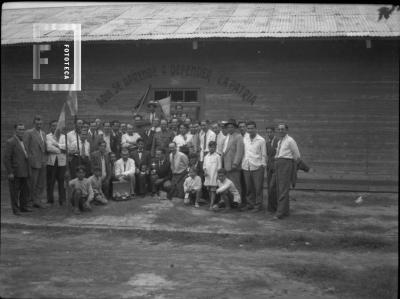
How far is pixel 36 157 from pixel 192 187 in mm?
3203

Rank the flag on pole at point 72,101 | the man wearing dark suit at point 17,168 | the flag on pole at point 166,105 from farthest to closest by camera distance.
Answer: the flag on pole at point 166,105 → the man wearing dark suit at point 17,168 → the flag on pole at point 72,101

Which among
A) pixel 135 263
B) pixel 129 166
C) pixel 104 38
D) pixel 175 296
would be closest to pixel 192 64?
pixel 104 38

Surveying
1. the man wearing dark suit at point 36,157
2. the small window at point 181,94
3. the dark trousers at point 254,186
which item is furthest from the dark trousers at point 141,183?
the small window at point 181,94

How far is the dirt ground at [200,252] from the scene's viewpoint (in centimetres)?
567

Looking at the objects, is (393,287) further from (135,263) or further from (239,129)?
(239,129)

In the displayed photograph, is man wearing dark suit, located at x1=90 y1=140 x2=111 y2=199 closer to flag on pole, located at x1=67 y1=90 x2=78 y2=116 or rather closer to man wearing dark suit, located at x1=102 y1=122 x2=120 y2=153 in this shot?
man wearing dark suit, located at x1=102 y1=122 x2=120 y2=153

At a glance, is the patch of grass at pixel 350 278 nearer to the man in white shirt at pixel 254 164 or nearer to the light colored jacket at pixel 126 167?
the man in white shirt at pixel 254 164

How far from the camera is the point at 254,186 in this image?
9.98m

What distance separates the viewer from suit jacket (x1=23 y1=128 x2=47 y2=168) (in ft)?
32.8

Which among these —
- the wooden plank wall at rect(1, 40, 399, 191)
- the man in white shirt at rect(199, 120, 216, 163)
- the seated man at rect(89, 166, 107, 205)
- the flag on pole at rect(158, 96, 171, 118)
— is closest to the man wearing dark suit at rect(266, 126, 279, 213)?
the man in white shirt at rect(199, 120, 216, 163)

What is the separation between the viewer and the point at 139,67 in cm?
1309

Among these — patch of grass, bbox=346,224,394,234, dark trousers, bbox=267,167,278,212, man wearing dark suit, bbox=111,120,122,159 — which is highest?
man wearing dark suit, bbox=111,120,122,159

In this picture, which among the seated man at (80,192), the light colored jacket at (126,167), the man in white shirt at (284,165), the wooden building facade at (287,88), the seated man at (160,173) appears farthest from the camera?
the wooden building facade at (287,88)

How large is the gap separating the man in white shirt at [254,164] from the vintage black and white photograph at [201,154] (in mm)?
30
